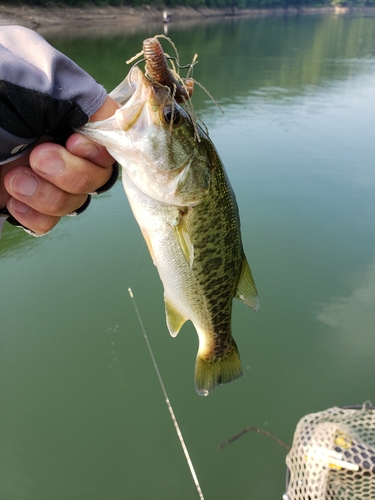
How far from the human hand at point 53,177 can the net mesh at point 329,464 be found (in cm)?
185

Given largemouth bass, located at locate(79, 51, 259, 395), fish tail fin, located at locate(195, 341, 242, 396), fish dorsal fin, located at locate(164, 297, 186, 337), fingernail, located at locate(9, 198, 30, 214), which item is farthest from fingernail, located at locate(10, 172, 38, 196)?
fish tail fin, located at locate(195, 341, 242, 396)

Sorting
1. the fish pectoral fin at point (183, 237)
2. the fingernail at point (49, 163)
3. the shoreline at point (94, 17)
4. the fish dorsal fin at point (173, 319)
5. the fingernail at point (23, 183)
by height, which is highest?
the shoreline at point (94, 17)

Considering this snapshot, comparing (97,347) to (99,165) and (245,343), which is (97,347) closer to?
(245,343)

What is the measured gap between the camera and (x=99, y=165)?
165cm

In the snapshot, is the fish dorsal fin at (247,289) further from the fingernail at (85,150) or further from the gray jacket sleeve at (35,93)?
the gray jacket sleeve at (35,93)

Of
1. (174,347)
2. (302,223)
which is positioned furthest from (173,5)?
(174,347)

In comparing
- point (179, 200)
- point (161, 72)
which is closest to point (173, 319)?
point (179, 200)

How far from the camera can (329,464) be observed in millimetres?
2158

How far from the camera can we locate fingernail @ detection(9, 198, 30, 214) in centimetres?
173

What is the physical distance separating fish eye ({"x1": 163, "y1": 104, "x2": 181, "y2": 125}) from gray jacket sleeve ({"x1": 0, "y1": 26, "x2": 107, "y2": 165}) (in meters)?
0.24

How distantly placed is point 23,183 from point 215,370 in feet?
4.74

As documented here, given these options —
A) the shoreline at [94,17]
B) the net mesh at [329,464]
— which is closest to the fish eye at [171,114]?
the net mesh at [329,464]

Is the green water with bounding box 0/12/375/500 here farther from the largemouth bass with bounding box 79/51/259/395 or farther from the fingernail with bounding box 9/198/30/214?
the fingernail with bounding box 9/198/30/214

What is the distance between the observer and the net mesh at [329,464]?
2162 mm
